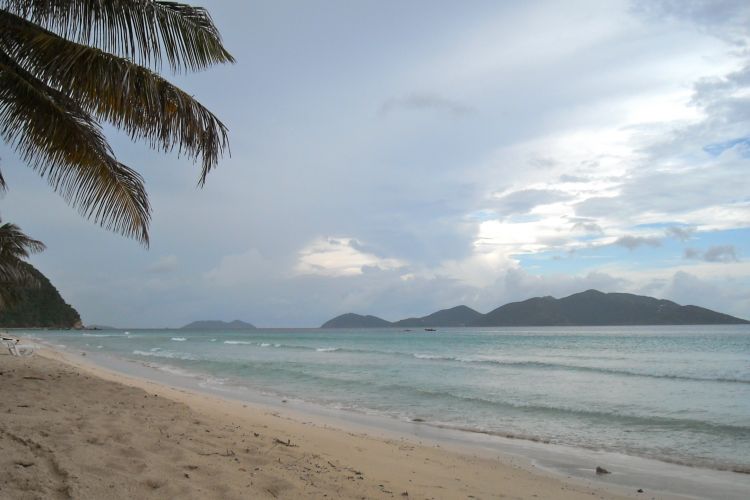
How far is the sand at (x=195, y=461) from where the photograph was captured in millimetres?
3889

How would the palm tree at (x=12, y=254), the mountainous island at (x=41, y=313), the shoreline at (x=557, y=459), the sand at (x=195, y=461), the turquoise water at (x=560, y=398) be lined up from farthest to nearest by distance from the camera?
the mountainous island at (x=41, y=313), the palm tree at (x=12, y=254), the turquoise water at (x=560, y=398), the shoreline at (x=557, y=459), the sand at (x=195, y=461)

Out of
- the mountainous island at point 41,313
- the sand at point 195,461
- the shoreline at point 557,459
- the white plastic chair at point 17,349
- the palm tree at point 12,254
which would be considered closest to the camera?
the sand at point 195,461

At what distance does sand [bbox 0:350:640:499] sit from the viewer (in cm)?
389

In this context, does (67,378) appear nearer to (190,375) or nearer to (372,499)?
(372,499)

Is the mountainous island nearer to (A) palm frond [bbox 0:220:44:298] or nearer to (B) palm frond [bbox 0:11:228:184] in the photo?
(A) palm frond [bbox 0:220:44:298]

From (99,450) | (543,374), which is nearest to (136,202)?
(99,450)

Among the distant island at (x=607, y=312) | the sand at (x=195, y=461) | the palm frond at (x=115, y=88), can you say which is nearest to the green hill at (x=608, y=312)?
the distant island at (x=607, y=312)

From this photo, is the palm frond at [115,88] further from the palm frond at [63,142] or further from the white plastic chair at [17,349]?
the white plastic chair at [17,349]

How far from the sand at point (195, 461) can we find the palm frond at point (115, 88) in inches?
109

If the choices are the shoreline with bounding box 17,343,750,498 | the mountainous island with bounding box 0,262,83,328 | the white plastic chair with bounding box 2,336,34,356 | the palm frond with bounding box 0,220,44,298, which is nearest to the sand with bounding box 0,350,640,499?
the shoreline with bounding box 17,343,750,498

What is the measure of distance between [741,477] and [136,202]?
895cm

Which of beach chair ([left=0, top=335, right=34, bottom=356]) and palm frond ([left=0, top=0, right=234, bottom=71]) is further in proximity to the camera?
beach chair ([left=0, top=335, right=34, bottom=356])

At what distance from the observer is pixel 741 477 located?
741 centimetres

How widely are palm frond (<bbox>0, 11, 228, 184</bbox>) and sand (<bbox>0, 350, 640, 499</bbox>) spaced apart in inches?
109
